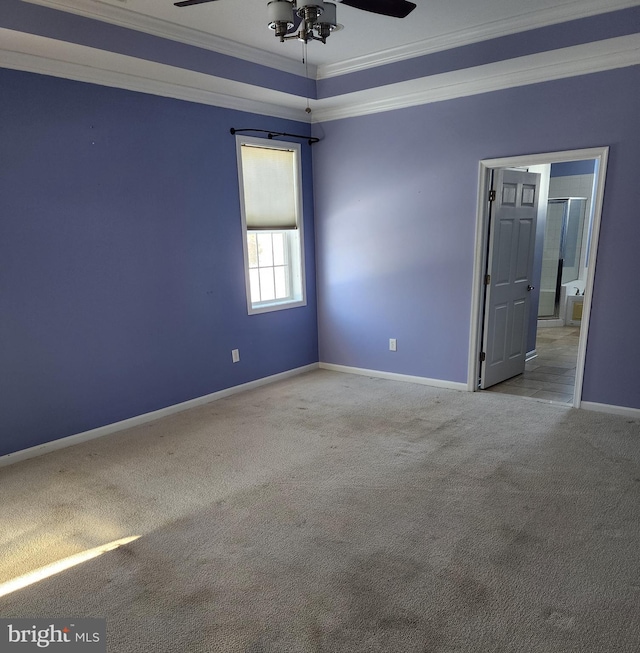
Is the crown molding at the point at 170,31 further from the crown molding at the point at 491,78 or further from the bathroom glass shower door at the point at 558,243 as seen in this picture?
the bathroom glass shower door at the point at 558,243

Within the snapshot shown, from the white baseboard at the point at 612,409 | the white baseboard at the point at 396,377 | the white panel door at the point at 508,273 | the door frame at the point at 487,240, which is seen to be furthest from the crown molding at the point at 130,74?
the white baseboard at the point at 612,409

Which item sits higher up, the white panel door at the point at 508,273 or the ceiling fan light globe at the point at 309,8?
the ceiling fan light globe at the point at 309,8

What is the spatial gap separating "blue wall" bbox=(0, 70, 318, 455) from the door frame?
210 cm

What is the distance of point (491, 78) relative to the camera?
152 inches

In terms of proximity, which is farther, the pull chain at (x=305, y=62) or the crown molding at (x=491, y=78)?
the pull chain at (x=305, y=62)

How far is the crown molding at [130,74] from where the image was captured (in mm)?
2912

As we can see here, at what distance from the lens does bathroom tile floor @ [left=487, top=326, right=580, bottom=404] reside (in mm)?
4449

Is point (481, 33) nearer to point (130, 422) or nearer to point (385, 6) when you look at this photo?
point (385, 6)

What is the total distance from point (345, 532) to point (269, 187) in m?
3.39

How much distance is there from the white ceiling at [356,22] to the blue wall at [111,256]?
0.59m

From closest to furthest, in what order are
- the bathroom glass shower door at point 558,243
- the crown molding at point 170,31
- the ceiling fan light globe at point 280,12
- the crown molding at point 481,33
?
the ceiling fan light globe at point 280,12 < the crown molding at point 170,31 < the crown molding at point 481,33 < the bathroom glass shower door at point 558,243

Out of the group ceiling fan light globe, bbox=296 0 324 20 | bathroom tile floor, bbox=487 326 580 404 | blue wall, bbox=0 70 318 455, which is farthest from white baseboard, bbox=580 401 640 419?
ceiling fan light globe, bbox=296 0 324 20

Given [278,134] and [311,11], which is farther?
[278,134]

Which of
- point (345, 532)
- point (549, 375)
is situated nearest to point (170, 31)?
point (345, 532)
